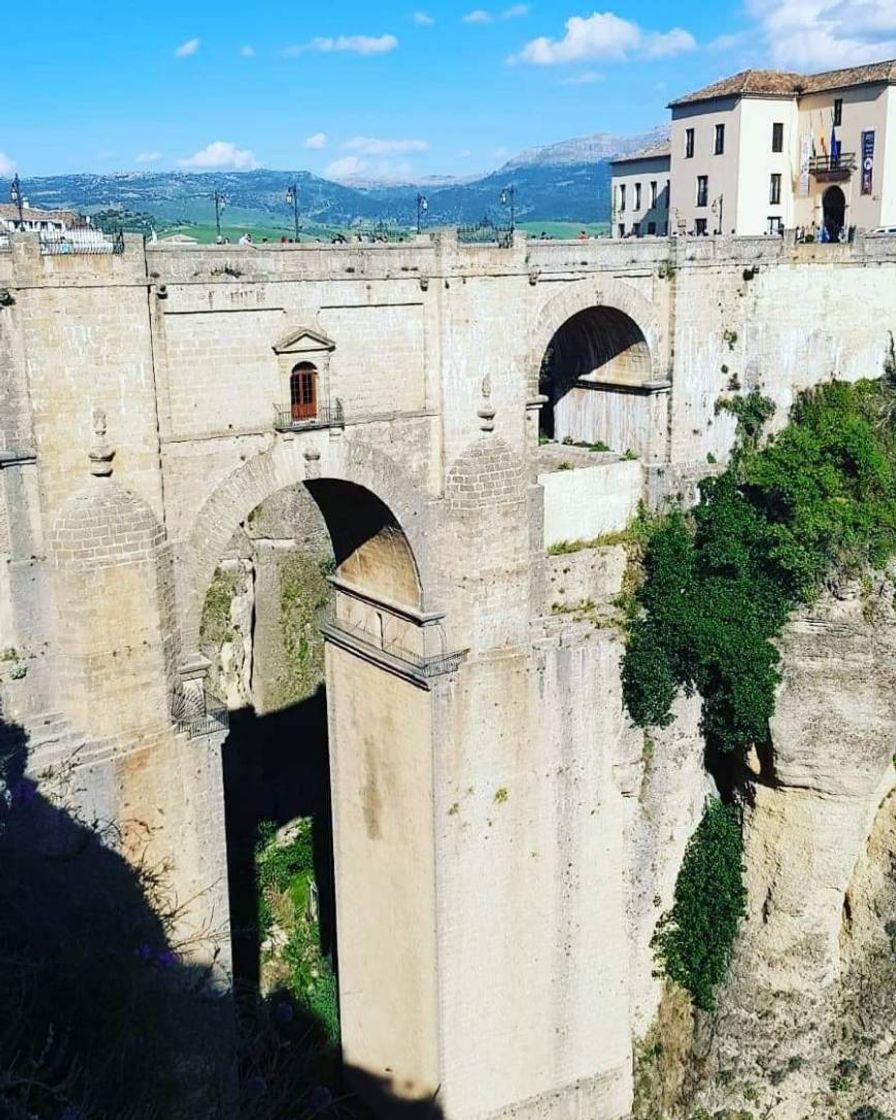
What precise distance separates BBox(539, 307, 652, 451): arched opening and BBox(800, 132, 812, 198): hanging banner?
15.4 m

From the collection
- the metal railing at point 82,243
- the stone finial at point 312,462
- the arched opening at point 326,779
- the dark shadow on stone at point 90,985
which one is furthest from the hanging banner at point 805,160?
the dark shadow on stone at point 90,985

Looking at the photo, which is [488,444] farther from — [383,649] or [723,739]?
[723,739]

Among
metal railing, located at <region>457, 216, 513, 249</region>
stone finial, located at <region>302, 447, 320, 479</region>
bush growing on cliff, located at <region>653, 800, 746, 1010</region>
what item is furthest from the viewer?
bush growing on cliff, located at <region>653, 800, 746, 1010</region>

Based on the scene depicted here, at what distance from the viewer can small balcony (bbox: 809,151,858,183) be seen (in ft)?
114

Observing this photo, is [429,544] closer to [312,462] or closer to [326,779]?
[312,462]

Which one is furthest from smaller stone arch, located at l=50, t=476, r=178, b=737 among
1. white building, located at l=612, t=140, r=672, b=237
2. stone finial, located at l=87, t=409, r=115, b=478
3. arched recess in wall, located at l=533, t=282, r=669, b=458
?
white building, located at l=612, t=140, r=672, b=237

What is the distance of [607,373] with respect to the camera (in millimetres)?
23531

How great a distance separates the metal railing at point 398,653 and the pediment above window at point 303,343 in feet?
18.0

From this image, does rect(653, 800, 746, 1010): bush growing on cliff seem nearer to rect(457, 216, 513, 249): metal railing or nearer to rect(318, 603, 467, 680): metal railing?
rect(318, 603, 467, 680): metal railing

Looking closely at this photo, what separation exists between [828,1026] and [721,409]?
1231 cm

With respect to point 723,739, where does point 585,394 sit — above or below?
above

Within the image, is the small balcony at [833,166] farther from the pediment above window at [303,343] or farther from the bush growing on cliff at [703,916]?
the pediment above window at [303,343]

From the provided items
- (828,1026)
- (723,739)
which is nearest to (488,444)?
(723,739)

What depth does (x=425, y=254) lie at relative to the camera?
19094mm
